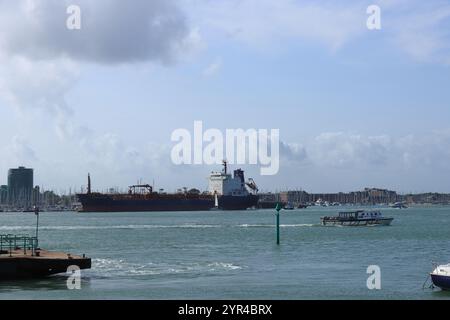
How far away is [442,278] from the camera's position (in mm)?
34500

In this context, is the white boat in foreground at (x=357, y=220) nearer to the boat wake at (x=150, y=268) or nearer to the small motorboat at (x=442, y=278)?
the boat wake at (x=150, y=268)

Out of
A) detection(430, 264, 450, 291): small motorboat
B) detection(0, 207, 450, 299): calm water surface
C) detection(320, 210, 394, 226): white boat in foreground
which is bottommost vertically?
detection(0, 207, 450, 299): calm water surface

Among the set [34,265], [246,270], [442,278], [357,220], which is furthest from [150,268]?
[357,220]

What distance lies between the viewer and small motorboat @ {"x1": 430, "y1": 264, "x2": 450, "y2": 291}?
34438mm

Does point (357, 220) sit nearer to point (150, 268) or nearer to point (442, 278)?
point (150, 268)

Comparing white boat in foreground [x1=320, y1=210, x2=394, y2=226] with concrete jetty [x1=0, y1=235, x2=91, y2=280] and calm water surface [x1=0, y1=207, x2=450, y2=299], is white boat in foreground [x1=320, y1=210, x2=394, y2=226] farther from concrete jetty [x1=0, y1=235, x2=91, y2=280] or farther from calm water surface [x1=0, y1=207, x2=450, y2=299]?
concrete jetty [x1=0, y1=235, x2=91, y2=280]

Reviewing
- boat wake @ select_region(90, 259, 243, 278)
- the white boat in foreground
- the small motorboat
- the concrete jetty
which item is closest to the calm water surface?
boat wake @ select_region(90, 259, 243, 278)

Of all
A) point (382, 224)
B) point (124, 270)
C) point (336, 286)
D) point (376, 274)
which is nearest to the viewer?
point (336, 286)

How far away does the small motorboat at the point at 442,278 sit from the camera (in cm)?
3444

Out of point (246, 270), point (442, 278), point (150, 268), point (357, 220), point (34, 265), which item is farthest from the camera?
point (357, 220)

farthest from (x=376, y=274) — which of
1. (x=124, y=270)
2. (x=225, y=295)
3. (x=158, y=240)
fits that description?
(x=158, y=240)
